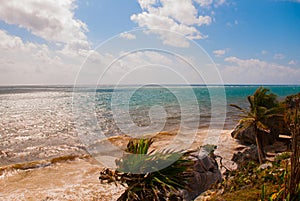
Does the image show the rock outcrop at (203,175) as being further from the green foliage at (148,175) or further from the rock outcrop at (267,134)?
the rock outcrop at (267,134)

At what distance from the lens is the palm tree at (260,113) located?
18.1m

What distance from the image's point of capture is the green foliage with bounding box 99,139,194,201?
5629mm

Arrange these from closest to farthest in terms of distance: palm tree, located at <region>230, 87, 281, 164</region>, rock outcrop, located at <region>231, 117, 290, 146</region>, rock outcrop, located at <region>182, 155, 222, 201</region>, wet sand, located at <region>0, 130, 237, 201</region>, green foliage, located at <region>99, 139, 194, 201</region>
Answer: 1. green foliage, located at <region>99, 139, 194, 201</region>
2. rock outcrop, located at <region>182, 155, 222, 201</region>
3. wet sand, located at <region>0, 130, 237, 201</region>
4. palm tree, located at <region>230, 87, 281, 164</region>
5. rock outcrop, located at <region>231, 117, 290, 146</region>

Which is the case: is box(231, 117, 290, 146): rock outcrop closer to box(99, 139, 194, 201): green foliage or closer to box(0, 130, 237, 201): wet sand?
box(0, 130, 237, 201): wet sand

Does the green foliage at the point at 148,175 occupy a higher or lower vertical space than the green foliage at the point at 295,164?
lower

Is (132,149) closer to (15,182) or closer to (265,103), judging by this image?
(15,182)

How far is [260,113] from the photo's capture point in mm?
18938

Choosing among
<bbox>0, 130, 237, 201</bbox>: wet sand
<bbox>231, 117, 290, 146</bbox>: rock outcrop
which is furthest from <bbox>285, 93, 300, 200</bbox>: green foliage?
<bbox>231, 117, 290, 146</bbox>: rock outcrop

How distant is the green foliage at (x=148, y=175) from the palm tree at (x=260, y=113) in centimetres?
1311

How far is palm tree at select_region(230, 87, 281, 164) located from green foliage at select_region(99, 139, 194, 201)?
13.1 metres

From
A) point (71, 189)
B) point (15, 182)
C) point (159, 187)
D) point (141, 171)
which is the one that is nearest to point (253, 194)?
point (159, 187)

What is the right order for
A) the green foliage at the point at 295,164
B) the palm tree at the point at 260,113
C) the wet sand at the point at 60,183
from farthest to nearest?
the palm tree at the point at 260,113
the wet sand at the point at 60,183
the green foliage at the point at 295,164

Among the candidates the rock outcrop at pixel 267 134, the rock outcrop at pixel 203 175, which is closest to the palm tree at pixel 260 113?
the rock outcrop at pixel 267 134

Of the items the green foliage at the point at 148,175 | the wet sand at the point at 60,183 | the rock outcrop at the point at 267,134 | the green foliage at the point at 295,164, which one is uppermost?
the green foliage at the point at 295,164
